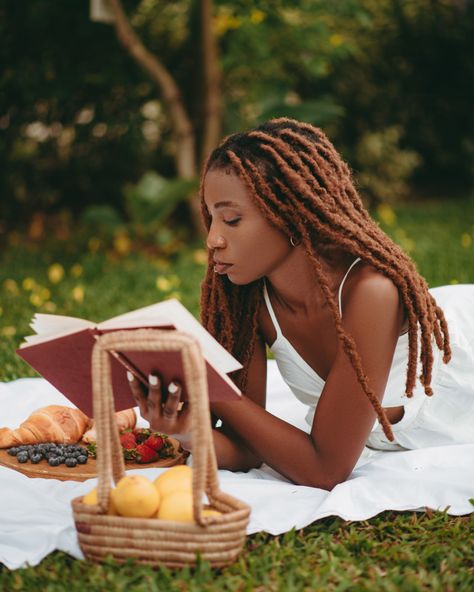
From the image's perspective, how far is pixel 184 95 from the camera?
9398 millimetres

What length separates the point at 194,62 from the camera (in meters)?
8.52

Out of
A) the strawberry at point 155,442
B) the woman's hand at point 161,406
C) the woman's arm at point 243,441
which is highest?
the woman's hand at point 161,406

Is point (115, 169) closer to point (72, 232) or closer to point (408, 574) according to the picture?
point (72, 232)

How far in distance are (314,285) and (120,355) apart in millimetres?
897

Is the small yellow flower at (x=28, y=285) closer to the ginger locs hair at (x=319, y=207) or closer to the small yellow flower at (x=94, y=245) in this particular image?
the small yellow flower at (x=94, y=245)

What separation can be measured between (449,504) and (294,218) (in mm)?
1151

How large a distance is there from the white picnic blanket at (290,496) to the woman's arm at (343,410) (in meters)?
0.12

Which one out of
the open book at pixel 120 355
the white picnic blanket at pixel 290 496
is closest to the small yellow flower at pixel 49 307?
the white picnic blanket at pixel 290 496

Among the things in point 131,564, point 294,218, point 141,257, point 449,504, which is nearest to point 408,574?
point 449,504

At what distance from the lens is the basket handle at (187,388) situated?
2133 millimetres

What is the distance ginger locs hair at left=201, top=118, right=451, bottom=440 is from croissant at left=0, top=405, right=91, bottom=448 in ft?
3.99

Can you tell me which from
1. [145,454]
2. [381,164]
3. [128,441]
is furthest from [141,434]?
[381,164]

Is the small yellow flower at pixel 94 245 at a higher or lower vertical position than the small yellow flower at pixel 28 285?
lower

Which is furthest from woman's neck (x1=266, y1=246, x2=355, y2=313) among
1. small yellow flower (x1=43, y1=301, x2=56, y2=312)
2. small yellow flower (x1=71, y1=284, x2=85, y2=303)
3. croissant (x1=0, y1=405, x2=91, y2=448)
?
small yellow flower (x1=71, y1=284, x2=85, y2=303)
